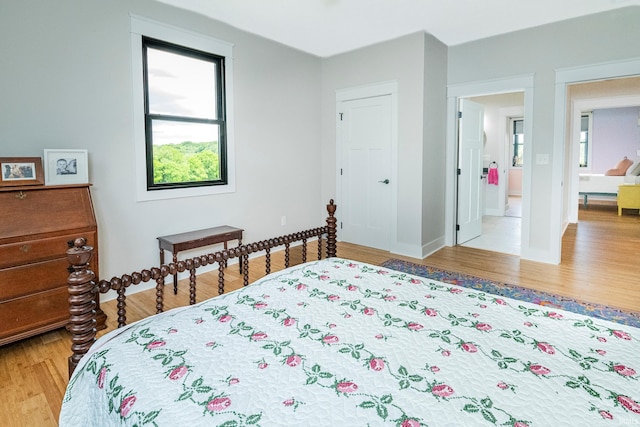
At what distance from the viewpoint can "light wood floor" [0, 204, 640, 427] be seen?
200 cm

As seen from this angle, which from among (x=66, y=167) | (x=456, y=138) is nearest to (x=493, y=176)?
(x=456, y=138)

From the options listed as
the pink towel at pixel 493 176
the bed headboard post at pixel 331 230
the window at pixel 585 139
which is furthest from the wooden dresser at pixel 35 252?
the window at pixel 585 139

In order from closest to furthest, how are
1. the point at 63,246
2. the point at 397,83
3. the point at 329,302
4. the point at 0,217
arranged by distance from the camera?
the point at 329,302 < the point at 0,217 < the point at 63,246 < the point at 397,83

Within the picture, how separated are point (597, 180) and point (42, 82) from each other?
10.9 m

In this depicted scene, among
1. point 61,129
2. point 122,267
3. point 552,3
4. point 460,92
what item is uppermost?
point 552,3

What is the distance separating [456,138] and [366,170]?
1.25 metres

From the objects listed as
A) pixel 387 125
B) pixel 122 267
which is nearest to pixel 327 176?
pixel 387 125

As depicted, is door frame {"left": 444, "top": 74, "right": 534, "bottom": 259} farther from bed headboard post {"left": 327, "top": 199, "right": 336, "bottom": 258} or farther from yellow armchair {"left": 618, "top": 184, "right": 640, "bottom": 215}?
yellow armchair {"left": 618, "top": 184, "right": 640, "bottom": 215}

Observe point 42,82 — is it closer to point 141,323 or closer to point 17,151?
point 17,151

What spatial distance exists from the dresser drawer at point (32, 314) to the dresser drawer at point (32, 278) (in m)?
0.04

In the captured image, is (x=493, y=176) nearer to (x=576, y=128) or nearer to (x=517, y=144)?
(x=576, y=128)

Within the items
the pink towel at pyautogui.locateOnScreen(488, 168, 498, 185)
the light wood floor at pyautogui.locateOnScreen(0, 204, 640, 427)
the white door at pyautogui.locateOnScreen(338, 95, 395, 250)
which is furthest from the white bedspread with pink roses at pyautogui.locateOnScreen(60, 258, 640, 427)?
the pink towel at pyautogui.locateOnScreen(488, 168, 498, 185)

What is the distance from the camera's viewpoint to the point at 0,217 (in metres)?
2.35

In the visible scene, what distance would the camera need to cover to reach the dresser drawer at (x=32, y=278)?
235 cm
